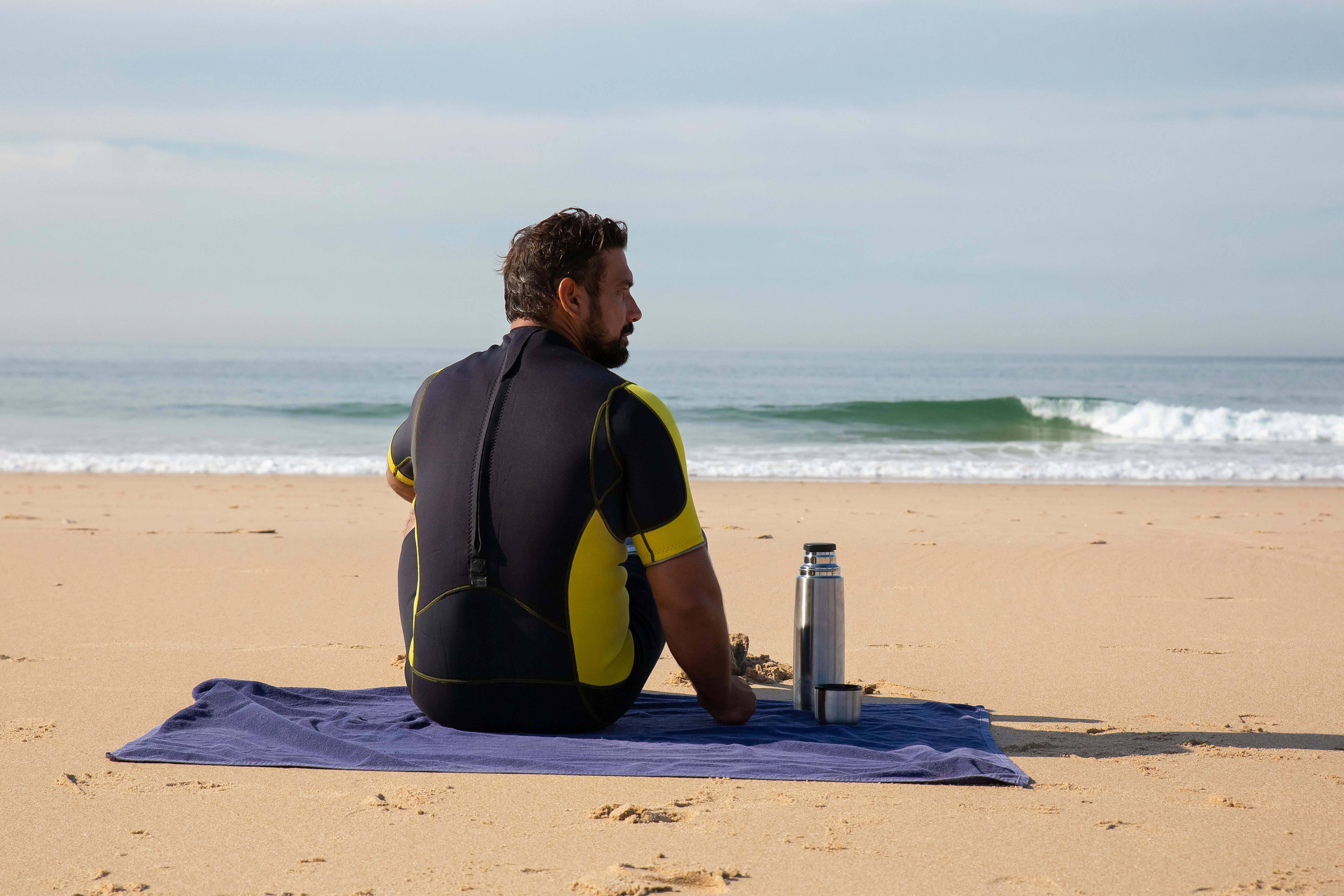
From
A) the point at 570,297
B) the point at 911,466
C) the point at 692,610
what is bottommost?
the point at 911,466

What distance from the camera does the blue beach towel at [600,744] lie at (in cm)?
273

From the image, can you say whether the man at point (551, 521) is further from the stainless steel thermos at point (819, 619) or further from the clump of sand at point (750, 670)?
the clump of sand at point (750, 670)

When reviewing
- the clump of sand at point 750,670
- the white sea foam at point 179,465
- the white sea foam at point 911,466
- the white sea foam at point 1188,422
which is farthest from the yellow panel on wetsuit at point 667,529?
the white sea foam at point 1188,422

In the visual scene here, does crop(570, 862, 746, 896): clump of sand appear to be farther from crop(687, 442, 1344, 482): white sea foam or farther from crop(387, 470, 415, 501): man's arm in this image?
crop(687, 442, 1344, 482): white sea foam

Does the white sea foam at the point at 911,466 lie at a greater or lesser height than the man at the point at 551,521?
lesser

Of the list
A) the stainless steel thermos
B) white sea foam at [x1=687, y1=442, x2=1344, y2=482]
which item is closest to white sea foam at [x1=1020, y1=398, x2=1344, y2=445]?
white sea foam at [x1=687, y1=442, x2=1344, y2=482]

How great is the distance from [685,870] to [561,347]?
1316mm

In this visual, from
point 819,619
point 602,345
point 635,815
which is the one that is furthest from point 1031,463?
point 635,815

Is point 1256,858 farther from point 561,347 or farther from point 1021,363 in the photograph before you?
point 1021,363

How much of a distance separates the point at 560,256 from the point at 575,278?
7 centimetres

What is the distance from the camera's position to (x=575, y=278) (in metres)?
2.91

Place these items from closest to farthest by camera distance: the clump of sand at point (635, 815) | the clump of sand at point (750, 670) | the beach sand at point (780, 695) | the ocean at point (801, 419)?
1. the beach sand at point (780, 695)
2. the clump of sand at point (635, 815)
3. the clump of sand at point (750, 670)
4. the ocean at point (801, 419)

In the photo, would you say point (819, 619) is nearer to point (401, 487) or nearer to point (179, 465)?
point (401, 487)

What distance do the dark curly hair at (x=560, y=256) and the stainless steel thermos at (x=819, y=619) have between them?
1.01 metres
